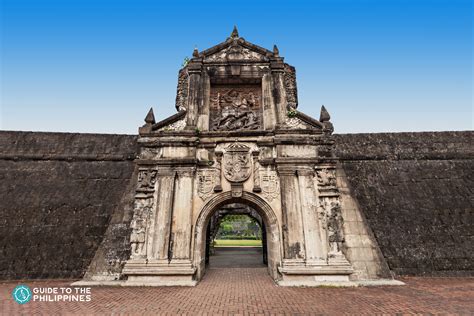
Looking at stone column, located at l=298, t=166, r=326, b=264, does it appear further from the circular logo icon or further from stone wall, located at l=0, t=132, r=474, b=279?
the circular logo icon

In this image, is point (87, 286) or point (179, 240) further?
point (179, 240)

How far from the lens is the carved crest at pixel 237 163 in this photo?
961 centimetres

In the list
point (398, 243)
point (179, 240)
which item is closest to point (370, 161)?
point (398, 243)

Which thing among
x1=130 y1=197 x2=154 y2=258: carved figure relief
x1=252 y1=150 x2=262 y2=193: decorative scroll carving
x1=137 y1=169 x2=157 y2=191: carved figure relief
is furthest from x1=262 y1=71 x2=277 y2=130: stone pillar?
x1=130 y1=197 x2=154 y2=258: carved figure relief

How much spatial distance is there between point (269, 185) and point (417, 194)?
22.6ft

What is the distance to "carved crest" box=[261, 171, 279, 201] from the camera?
9477 millimetres

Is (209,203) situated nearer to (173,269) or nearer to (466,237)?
(173,269)

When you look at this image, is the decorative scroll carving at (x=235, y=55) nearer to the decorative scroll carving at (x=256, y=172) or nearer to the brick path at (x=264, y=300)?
the decorative scroll carving at (x=256, y=172)

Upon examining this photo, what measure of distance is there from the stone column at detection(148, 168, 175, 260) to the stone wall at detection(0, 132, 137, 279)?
1.24 meters

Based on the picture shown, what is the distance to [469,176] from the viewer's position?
11609 millimetres

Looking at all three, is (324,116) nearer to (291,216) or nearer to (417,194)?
(291,216)

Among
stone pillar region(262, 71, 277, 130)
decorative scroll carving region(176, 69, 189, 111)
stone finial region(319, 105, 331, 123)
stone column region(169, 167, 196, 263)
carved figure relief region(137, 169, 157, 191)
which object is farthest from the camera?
decorative scroll carving region(176, 69, 189, 111)

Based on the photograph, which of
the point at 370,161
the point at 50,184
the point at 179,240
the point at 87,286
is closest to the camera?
the point at 87,286

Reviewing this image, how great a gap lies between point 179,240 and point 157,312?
317 cm
